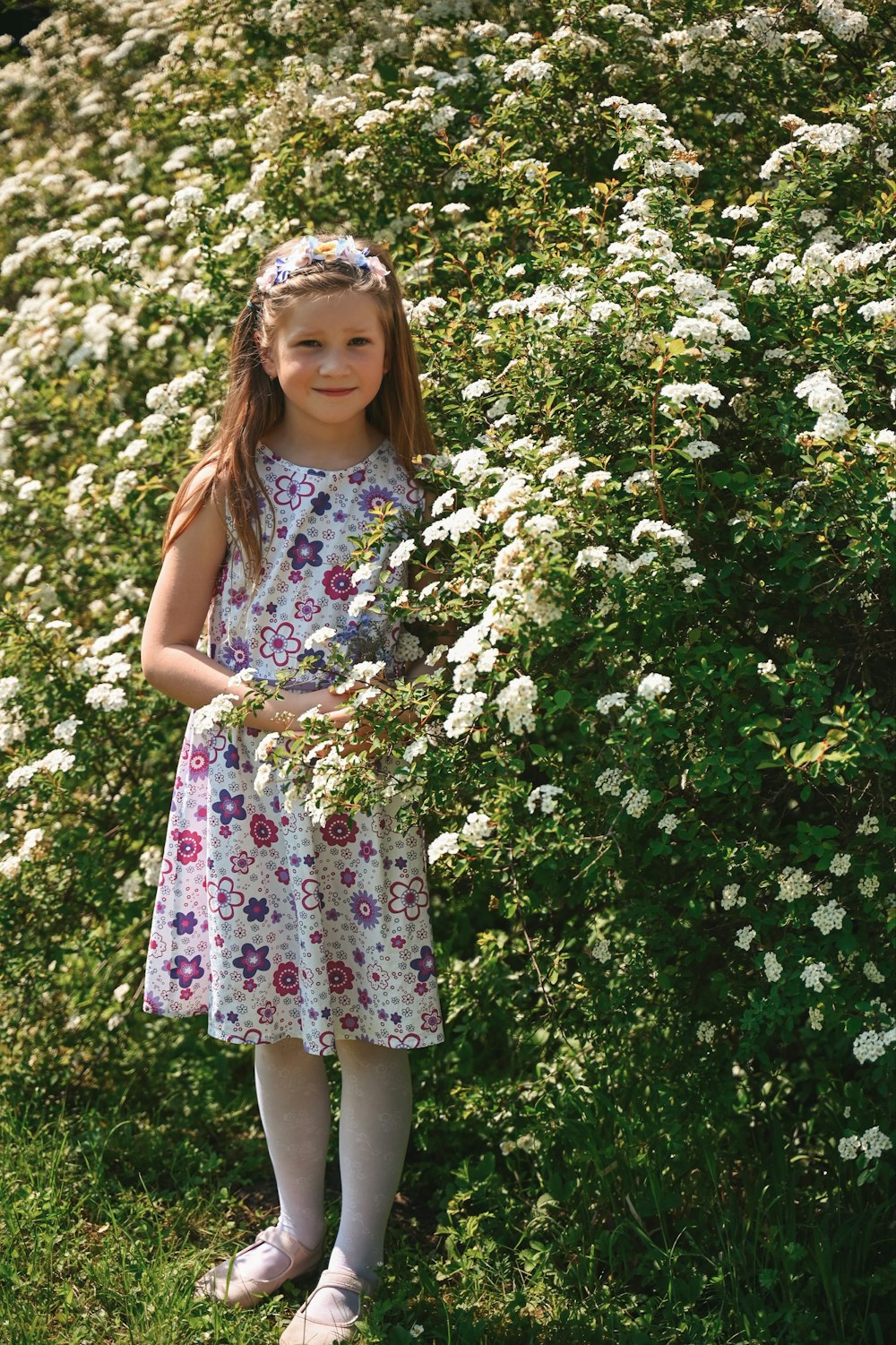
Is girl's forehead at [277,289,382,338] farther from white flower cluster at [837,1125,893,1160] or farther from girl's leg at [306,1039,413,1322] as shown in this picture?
white flower cluster at [837,1125,893,1160]

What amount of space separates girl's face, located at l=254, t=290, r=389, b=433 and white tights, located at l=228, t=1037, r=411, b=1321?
111 cm

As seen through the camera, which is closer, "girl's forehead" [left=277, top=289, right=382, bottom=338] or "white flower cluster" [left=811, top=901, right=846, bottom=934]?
"white flower cluster" [left=811, top=901, right=846, bottom=934]

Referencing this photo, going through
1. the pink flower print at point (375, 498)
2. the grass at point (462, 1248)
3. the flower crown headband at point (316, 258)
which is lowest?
the grass at point (462, 1248)

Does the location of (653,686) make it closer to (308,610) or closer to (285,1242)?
(308,610)

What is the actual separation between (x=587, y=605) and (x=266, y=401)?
0.74 meters

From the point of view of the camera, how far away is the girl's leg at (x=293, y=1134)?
8.00 feet

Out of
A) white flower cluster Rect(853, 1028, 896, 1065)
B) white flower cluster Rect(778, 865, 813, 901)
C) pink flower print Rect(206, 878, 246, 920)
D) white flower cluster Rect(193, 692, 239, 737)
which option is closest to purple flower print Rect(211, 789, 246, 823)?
pink flower print Rect(206, 878, 246, 920)

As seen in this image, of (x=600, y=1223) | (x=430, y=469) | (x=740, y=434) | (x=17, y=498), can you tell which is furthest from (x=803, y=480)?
(x=17, y=498)

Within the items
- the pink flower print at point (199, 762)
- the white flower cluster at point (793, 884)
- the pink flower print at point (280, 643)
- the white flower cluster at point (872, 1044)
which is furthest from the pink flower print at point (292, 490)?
the white flower cluster at point (872, 1044)

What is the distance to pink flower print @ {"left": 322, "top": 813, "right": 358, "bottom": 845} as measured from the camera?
2.31 metres

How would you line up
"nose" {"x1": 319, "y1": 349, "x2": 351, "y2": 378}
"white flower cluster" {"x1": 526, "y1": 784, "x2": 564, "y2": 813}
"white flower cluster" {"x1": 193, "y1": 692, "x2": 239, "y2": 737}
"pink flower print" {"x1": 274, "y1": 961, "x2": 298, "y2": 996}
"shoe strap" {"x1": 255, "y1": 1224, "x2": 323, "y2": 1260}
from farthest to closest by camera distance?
"shoe strap" {"x1": 255, "y1": 1224, "x2": 323, "y2": 1260}, "pink flower print" {"x1": 274, "y1": 961, "x2": 298, "y2": 996}, "nose" {"x1": 319, "y1": 349, "x2": 351, "y2": 378}, "white flower cluster" {"x1": 193, "y1": 692, "x2": 239, "y2": 737}, "white flower cluster" {"x1": 526, "y1": 784, "x2": 564, "y2": 813}

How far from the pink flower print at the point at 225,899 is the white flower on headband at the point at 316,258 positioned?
1.02m

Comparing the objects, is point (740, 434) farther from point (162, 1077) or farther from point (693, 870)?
point (162, 1077)

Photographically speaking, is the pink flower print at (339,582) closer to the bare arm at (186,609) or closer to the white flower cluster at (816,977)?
the bare arm at (186,609)
